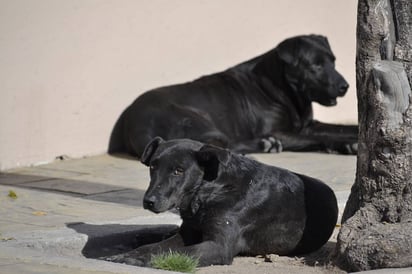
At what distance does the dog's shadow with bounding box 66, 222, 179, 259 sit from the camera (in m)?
6.58

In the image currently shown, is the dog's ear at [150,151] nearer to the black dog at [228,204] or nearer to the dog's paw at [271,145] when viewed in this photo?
the black dog at [228,204]

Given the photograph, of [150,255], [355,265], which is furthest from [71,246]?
[355,265]

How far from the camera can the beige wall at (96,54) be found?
979 cm

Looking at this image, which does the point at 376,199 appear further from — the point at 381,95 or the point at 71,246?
the point at 71,246

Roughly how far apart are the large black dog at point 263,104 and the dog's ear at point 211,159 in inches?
160

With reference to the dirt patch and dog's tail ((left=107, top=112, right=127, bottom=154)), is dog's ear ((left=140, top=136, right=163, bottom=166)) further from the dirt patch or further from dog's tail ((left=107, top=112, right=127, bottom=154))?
dog's tail ((left=107, top=112, right=127, bottom=154))

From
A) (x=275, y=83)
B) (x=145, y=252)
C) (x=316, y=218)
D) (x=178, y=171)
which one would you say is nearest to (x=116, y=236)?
(x=145, y=252)

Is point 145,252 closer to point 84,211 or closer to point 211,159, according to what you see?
point 211,159

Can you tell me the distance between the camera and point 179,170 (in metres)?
6.20

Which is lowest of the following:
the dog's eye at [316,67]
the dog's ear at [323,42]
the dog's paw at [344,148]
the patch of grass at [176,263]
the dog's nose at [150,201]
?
the dog's paw at [344,148]

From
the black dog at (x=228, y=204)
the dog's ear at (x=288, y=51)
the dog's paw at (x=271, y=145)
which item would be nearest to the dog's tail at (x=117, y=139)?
the dog's paw at (x=271, y=145)

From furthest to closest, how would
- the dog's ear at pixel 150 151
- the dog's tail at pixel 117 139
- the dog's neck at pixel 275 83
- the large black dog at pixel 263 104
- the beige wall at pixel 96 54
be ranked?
the dog's neck at pixel 275 83
the dog's tail at pixel 117 139
the large black dog at pixel 263 104
the beige wall at pixel 96 54
the dog's ear at pixel 150 151

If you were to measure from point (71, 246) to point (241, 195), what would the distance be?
3.62 ft

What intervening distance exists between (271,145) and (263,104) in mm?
627
